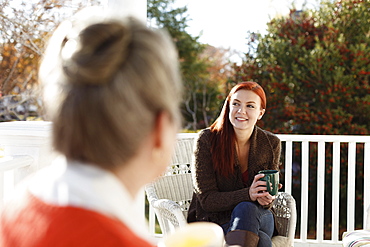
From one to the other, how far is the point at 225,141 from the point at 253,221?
0.47 meters

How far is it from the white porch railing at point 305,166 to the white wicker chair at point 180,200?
21cm

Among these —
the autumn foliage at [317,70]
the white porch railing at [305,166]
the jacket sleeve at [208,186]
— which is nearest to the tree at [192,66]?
the autumn foliage at [317,70]

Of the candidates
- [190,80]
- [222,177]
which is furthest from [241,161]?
[190,80]

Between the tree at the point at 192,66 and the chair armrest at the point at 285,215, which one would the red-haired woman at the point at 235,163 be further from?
the tree at the point at 192,66

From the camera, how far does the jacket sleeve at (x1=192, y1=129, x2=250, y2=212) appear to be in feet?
7.67

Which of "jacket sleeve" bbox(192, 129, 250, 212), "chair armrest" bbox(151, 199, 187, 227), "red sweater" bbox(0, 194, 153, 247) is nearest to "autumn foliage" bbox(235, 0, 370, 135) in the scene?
"jacket sleeve" bbox(192, 129, 250, 212)

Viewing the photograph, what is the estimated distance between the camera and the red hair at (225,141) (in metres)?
2.44

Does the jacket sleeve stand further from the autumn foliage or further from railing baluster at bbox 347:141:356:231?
the autumn foliage

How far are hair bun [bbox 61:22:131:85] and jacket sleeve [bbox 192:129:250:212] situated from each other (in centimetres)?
179

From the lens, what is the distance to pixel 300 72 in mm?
5703

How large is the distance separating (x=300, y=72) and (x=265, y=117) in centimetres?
68

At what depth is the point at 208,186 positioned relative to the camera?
2400mm

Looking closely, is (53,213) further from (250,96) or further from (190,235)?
(250,96)

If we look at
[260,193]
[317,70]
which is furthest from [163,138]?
[317,70]
